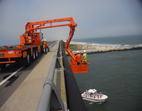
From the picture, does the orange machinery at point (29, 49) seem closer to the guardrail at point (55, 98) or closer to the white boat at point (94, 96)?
the guardrail at point (55, 98)

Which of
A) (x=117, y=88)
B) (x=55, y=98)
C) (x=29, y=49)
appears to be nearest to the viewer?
(x=55, y=98)

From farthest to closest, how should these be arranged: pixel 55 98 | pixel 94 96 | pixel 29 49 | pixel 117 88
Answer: pixel 117 88
pixel 94 96
pixel 29 49
pixel 55 98

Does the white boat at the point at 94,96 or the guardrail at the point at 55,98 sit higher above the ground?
the guardrail at the point at 55,98

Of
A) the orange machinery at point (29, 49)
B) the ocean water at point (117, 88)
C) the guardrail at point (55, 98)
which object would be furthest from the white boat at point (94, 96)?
the guardrail at point (55, 98)

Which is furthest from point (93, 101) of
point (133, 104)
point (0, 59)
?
point (0, 59)

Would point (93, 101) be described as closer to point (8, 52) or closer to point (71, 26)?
point (71, 26)

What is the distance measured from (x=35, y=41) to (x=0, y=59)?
6.98 m

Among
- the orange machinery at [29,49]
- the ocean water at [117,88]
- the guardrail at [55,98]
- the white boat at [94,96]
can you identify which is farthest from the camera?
the white boat at [94,96]

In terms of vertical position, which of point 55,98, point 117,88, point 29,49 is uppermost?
point 29,49

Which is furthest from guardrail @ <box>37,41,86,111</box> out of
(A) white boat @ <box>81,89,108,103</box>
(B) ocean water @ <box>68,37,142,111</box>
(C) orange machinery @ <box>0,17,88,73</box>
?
(B) ocean water @ <box>68,37,142,111</box>

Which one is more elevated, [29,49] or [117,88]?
[29,49]

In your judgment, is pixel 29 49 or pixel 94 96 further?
pixel 94 96

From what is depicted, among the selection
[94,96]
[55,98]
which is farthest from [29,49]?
[94,96]

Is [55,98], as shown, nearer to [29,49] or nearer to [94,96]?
[29,49]
